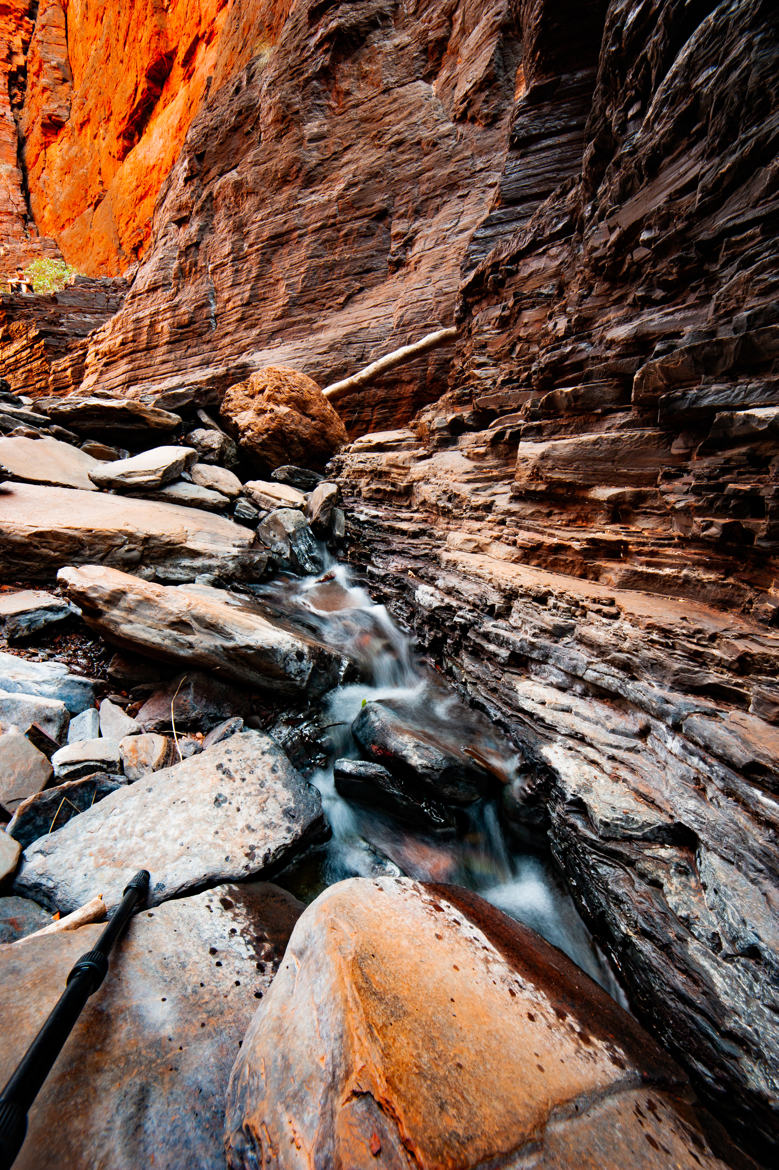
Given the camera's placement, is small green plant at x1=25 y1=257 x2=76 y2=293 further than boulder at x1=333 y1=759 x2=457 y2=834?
Yes

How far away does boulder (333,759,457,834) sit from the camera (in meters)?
3.34

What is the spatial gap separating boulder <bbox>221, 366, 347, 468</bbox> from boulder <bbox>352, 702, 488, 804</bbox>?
7652 millimetres

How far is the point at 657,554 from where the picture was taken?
380 centimetres

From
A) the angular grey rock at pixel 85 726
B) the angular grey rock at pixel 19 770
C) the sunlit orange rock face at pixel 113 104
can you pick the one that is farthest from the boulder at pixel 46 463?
the sunlit orange rock face at pixel 113 104

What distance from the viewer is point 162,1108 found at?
1474mm

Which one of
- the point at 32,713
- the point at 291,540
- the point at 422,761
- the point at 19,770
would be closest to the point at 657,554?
the point at 422,761

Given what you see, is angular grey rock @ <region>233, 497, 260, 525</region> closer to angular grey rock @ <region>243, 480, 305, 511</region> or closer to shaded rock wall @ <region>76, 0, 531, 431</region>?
angular grey rock @ <region>243, 480, 305, 511</region>

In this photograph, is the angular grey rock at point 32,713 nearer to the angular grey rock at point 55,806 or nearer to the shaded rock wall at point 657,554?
the angular grey rock at point 55,806

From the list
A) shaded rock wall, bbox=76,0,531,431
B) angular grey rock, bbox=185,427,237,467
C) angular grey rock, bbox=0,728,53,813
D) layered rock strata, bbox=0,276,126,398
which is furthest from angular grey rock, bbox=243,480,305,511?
layered rock strata, bbox=0,276,126,398

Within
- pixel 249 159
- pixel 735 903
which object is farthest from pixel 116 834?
pixel 249 159

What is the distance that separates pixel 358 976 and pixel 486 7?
61.9ft

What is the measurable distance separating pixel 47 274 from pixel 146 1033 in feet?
111

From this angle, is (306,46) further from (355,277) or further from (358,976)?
(358,976)

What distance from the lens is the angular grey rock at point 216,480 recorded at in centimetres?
829
